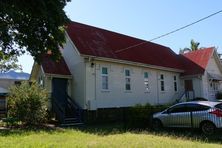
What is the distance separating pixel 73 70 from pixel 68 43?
7.73ft

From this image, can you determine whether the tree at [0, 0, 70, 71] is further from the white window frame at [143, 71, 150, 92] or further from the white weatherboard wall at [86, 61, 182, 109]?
the white window frame at [143, 71, 150, 92]

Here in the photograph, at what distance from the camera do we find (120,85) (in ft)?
79.2

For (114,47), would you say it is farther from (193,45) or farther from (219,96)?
(193,45)

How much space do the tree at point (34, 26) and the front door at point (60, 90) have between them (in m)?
6.20

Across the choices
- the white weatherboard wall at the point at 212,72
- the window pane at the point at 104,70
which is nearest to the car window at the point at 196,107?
the window pane at the point at 104,70

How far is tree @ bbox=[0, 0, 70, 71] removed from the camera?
13.0 meters

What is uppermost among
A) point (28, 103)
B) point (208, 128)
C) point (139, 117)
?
point (28, 103)

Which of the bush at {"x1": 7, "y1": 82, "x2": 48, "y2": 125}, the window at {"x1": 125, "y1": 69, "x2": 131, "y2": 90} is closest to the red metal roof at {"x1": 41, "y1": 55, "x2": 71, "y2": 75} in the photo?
the bush at {"x1": 7, "y1": 82, "x2": 48, "y2": 125}

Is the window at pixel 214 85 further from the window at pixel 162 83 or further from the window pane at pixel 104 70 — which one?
the window pane at pixel 104 70

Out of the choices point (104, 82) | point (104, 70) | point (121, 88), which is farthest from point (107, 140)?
point (121, 88)

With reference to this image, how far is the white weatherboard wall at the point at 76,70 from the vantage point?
71.1 feet

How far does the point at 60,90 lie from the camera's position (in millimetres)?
22469

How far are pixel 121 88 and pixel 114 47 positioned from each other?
13.0ft

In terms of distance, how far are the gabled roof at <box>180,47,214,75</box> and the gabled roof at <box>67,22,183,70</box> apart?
41.2 inches
